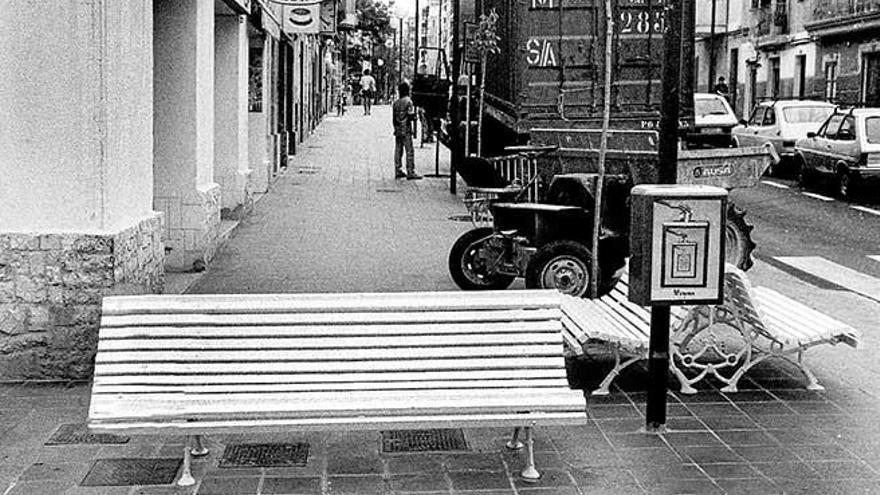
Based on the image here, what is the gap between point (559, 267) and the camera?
408 inches

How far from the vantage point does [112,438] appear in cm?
654

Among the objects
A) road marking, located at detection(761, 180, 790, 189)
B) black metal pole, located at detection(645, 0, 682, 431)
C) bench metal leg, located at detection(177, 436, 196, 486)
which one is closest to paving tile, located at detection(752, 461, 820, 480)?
black metal pole, located at detection(645, 0, 682, 431)

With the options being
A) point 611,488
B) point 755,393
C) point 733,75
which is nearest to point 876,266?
point 755,393

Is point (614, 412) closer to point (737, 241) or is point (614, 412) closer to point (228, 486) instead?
point (228, 486)

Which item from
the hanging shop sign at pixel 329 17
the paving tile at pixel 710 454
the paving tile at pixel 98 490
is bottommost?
the paving tile at pixel 98 490

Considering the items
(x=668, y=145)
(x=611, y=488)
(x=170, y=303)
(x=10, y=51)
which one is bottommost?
(x=611, y=488)

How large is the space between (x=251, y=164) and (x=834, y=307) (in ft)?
36.0

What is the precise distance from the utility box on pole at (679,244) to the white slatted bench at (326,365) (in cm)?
73

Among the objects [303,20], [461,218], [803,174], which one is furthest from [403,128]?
[803,174]

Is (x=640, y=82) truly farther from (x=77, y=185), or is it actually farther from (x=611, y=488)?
(x=611, y=488)

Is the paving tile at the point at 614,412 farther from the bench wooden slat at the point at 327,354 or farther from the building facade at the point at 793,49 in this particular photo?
the building facade at the point at 793,49

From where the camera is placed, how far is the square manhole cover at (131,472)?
5805mm

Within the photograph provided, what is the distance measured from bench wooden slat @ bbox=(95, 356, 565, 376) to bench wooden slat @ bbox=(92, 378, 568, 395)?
0.06m

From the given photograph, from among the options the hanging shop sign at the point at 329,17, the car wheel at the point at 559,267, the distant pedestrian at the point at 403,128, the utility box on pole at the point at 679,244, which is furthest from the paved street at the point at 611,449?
the hanging shop sign at the point at 329,17
